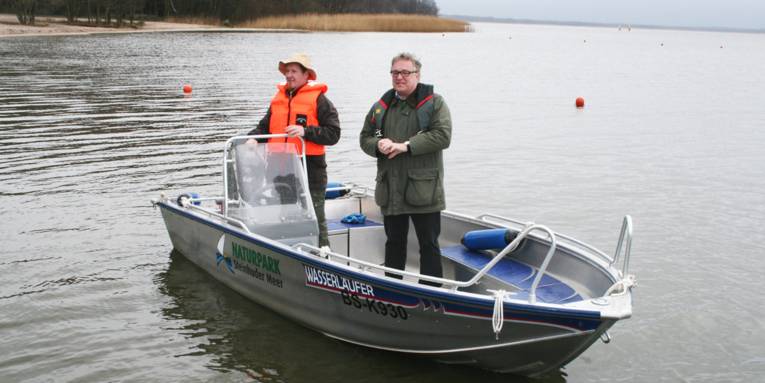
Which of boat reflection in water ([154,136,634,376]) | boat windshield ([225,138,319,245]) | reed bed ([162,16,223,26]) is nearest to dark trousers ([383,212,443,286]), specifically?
boat reflection in water ([154,136,634,376])

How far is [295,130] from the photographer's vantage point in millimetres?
6598

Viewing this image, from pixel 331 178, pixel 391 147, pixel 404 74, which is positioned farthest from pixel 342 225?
pixel 331 178

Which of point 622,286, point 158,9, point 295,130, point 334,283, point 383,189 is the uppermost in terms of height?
point 158,9

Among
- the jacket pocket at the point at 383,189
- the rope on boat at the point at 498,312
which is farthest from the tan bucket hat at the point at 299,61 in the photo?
the rope on boat at the point at 498,312

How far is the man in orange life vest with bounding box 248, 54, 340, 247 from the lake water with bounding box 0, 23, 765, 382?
4.26ft

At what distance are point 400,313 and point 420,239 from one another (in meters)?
0.60

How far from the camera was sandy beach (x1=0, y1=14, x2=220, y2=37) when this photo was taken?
166 ft

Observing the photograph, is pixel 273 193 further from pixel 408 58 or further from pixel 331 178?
pixel 331 178

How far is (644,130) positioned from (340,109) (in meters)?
7.97

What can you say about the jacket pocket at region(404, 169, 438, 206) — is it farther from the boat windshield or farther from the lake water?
the boat windshield

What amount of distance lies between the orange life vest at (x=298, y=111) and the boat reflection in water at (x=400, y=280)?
0.14m

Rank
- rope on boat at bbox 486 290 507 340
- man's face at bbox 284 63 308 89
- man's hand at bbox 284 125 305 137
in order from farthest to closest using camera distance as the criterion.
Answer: man's face at bbox 284 63 308 89 < man's hand at bbox 284 125 305 137 < rope on boat at bbox 486 290 507 340

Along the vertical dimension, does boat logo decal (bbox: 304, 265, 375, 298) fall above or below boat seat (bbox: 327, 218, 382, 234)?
below

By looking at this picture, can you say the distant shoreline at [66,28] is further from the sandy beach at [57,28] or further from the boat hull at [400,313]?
the boat hull at [400,313]
